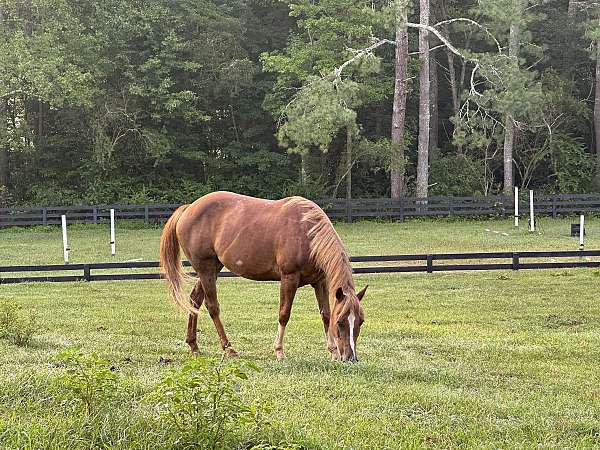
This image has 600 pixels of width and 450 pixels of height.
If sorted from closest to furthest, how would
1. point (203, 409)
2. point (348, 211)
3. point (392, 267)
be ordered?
point (203, 409), point (392, 267), point (348, 211)

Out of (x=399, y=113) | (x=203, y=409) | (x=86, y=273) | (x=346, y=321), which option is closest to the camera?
(x=203, y=409)

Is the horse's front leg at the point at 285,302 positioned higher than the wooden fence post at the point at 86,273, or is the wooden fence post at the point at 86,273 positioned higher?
the horse's front leg at the point at 285,302

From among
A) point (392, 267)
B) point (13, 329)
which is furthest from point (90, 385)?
point (392, 267)

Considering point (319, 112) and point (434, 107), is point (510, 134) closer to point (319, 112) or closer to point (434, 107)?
point (434, 107)

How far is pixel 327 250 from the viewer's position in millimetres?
7449

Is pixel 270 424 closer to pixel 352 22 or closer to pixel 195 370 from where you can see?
pixel 195 370

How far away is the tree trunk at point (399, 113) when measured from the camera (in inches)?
1196

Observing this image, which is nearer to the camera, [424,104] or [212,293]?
[212,293]

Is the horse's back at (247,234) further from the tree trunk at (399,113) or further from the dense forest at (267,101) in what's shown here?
the tree trunk at (399,113)

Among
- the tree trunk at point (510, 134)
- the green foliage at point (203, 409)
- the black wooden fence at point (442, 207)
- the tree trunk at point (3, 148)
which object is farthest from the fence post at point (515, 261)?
the tree trunk at point (3, 148)

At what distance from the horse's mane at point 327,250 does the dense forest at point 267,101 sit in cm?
1923

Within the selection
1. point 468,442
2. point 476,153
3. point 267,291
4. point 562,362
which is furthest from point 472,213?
point 468,442

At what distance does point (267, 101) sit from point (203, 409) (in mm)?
29451

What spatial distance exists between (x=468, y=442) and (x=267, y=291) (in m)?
10.4
